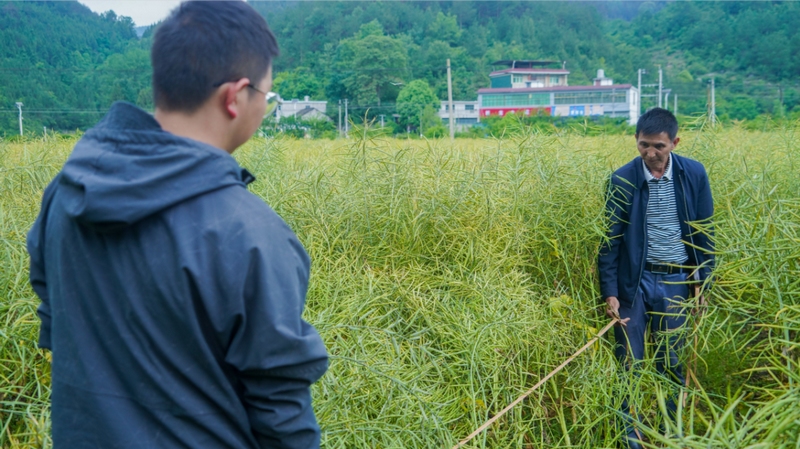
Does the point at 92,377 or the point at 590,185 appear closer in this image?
the point at 92,377

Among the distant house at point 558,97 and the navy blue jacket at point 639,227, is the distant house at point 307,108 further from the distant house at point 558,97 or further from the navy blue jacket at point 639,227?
the distant house at point 558,97

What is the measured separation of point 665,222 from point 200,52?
2.69 m

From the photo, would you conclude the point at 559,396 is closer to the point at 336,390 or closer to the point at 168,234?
the point at 336,390

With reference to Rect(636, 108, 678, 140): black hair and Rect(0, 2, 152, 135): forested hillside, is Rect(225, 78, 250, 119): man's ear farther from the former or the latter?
Rect(0, 2, 152, 135): forested hillside

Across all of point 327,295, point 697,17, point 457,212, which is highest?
point 697,17

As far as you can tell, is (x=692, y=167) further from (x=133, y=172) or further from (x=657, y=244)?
(x=133, y=172)

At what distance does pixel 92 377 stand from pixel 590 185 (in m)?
3.36

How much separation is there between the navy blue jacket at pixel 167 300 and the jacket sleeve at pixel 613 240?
2.46 metres

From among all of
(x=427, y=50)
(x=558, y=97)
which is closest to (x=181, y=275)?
(x=427, y=50)

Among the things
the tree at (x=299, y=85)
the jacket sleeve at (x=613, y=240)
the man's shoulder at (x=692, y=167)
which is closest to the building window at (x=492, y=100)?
the tree at (x=299, y=85)

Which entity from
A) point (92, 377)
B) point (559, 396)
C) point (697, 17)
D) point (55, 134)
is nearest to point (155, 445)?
point (92, 377)

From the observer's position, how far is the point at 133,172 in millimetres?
968

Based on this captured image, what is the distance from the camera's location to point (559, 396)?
306 centimetres

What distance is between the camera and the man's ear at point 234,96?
1057mm
